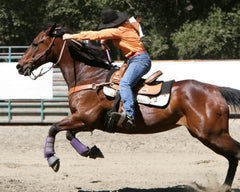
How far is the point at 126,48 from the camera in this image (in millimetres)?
6035

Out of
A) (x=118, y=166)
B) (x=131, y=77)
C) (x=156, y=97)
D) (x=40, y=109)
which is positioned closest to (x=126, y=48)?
(x=131, y=77)

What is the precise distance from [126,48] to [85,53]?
2.18 ft

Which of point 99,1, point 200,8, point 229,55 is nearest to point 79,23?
point 99,1

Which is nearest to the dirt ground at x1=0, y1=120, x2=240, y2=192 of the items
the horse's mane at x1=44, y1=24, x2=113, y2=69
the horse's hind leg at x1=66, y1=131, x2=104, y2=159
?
the horse's hind leg at x1=66, y1=131, x2=104, y2=159

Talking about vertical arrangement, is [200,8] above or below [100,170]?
below

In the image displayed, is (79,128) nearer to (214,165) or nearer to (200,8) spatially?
(214,165)

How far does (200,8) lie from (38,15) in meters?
7.86

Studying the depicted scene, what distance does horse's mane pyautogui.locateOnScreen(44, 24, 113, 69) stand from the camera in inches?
250

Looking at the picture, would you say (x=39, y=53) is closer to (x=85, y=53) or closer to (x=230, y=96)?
(x=85, y=53)

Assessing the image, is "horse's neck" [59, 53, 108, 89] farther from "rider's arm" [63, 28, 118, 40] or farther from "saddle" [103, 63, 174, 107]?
"rider's arm" [63, 28, 118, 40]

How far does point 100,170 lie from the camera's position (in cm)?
784

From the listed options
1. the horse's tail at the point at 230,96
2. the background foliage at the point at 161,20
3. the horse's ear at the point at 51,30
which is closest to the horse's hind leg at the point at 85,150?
the horse's ear at the point at 51,30

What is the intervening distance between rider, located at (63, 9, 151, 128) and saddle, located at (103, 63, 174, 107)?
0.47 feet

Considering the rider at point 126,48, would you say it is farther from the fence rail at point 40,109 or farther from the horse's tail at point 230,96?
the fence rail at point 40,109
